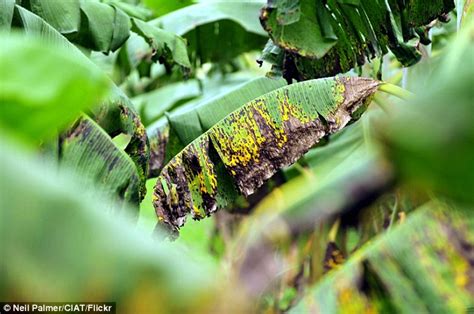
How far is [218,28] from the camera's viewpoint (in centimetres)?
Answer: 418

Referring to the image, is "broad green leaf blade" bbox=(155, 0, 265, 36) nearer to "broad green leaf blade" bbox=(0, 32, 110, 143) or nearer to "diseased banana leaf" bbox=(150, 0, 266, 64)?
"diseased banana leaf" bbox=(150, 0, 266, 64)

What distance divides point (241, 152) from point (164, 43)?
1.30 metres

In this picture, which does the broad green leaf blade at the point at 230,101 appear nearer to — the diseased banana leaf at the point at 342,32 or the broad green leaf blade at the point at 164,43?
the diseased banana leaf at the point at 342,32

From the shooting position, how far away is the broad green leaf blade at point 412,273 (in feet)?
4.71

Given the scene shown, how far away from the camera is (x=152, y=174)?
296 cm

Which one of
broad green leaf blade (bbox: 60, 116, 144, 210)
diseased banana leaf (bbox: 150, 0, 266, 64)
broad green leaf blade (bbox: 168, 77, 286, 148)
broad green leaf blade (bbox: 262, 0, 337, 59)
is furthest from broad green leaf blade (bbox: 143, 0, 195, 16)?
broad green leaf blade (bbox: 60, 116, 144, 210)

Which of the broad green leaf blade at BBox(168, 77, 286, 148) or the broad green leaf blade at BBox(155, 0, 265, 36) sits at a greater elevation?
the broad green leaf blade at BBox(168, 77, 286, 148)

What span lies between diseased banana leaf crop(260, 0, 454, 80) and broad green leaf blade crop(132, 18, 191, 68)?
613mm

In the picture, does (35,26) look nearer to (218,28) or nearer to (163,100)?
(218,28)

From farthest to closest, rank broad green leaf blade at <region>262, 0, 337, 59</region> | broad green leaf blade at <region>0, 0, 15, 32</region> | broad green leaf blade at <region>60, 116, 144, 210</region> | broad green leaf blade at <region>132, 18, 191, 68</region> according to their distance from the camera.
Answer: broad green leaf blade at <region>132, 18, 191, 68</region>, broad green leaf blade at <region>262, 0, 337, 59</region>, broad green leaf blade at <region>0, 0, 15, 32</region>, broad green leaf blade at <region>60, 116, 144, 210</region>

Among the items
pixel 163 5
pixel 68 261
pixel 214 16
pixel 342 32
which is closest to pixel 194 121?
pixel 342 32

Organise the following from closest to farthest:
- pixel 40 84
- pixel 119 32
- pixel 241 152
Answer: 1. pixel 40 84
2. pixel 241 152
3. pixel 119 32

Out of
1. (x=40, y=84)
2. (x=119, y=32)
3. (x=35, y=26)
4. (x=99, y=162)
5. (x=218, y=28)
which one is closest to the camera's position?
(x=40, y=84)

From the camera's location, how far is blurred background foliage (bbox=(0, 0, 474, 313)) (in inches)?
22.6
